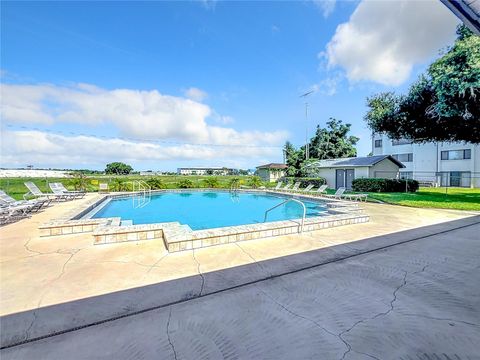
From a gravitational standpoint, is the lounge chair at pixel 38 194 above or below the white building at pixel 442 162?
below

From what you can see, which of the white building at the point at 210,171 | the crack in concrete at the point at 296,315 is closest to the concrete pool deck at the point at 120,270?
the crack in concrete at the point at 296,315

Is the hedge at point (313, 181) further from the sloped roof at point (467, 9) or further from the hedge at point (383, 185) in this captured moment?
the sloped roof at point (467, 9)

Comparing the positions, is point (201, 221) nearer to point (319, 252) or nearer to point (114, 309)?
point (319, 252)

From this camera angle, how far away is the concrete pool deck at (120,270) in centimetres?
260

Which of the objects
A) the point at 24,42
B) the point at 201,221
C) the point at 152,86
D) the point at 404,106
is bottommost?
the point at 201,221

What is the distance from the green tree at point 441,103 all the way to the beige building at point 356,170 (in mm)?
4265

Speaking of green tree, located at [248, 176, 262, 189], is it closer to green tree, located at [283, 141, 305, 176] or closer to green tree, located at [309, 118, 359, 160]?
green tree, located at [283, 141, 305, 176]

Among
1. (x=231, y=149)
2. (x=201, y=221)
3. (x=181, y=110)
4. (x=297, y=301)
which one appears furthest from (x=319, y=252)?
(x=231, y=149)

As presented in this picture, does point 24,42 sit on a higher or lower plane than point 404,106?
higher

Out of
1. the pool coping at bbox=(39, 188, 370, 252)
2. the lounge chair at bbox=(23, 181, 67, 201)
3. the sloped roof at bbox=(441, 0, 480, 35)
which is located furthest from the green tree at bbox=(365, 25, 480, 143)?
the lounge chair at bbox=(23, 181, 67, 201)

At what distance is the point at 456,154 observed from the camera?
1000 inches

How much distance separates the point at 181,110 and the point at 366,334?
2744 centimetres

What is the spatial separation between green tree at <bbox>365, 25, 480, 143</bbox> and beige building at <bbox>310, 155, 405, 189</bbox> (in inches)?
168

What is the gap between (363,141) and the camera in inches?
1452
